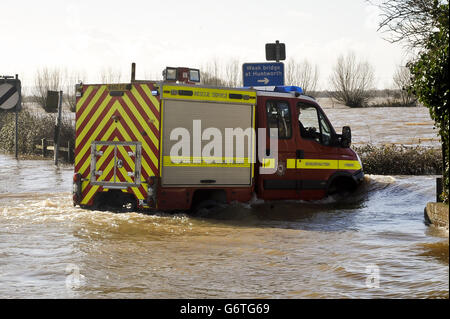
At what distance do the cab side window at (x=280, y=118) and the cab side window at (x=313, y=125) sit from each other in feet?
1.00

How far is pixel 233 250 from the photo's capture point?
877 cm

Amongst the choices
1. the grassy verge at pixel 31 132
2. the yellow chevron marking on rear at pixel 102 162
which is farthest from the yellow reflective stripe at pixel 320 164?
the grassy verge at pixel 31 132

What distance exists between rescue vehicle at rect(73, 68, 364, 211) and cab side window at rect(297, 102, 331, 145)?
2cm

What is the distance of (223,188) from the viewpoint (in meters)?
Result: 11.5

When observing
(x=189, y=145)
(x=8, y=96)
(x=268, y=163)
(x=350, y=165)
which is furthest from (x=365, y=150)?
(x=8, y=96)

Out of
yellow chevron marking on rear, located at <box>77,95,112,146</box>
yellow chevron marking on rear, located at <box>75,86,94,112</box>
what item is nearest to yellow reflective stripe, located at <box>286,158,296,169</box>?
yellow chevron marking on rear, located at <box>77,95,112,146</box>

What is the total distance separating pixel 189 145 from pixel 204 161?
41cm

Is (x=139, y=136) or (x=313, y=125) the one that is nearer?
(x=139, y=136)

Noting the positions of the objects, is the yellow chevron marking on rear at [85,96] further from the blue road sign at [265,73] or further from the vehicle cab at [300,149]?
the blue road sign at [265,73]

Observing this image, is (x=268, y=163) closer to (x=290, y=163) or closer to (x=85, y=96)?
(x=290, y=163)

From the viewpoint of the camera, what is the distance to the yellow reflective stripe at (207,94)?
35.7 feet

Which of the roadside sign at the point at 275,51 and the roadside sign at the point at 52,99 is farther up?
the roadside sign at the point at 275,51
